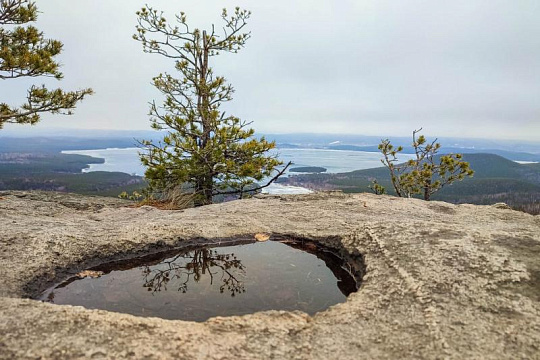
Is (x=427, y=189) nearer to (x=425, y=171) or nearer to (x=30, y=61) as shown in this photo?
(x=425, y=171)

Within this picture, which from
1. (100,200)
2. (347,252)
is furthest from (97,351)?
(100,200)

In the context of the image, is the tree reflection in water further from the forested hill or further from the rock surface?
the forested hill

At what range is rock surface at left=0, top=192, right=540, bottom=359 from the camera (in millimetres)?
1942

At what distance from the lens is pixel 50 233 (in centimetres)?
381

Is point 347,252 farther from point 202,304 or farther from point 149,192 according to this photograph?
point 149,192

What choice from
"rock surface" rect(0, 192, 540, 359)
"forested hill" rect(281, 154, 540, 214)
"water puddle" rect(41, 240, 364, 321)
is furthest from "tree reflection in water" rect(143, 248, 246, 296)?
"forested hill" rect(281, 154, 540, 214)

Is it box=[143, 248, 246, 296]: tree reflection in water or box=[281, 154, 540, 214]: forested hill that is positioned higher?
box=[143, 248, 246, 296]: tree reflection in water

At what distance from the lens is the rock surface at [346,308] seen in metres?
1.94

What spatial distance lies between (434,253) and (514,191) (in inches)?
6685

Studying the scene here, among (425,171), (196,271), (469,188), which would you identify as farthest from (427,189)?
(469,188)

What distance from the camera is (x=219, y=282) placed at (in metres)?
3.44

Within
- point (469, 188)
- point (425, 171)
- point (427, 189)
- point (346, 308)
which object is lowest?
point (469, 188)

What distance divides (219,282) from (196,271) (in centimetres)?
42

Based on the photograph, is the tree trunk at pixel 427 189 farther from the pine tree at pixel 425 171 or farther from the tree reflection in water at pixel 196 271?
the tree reflection in water at pixel 196 271
